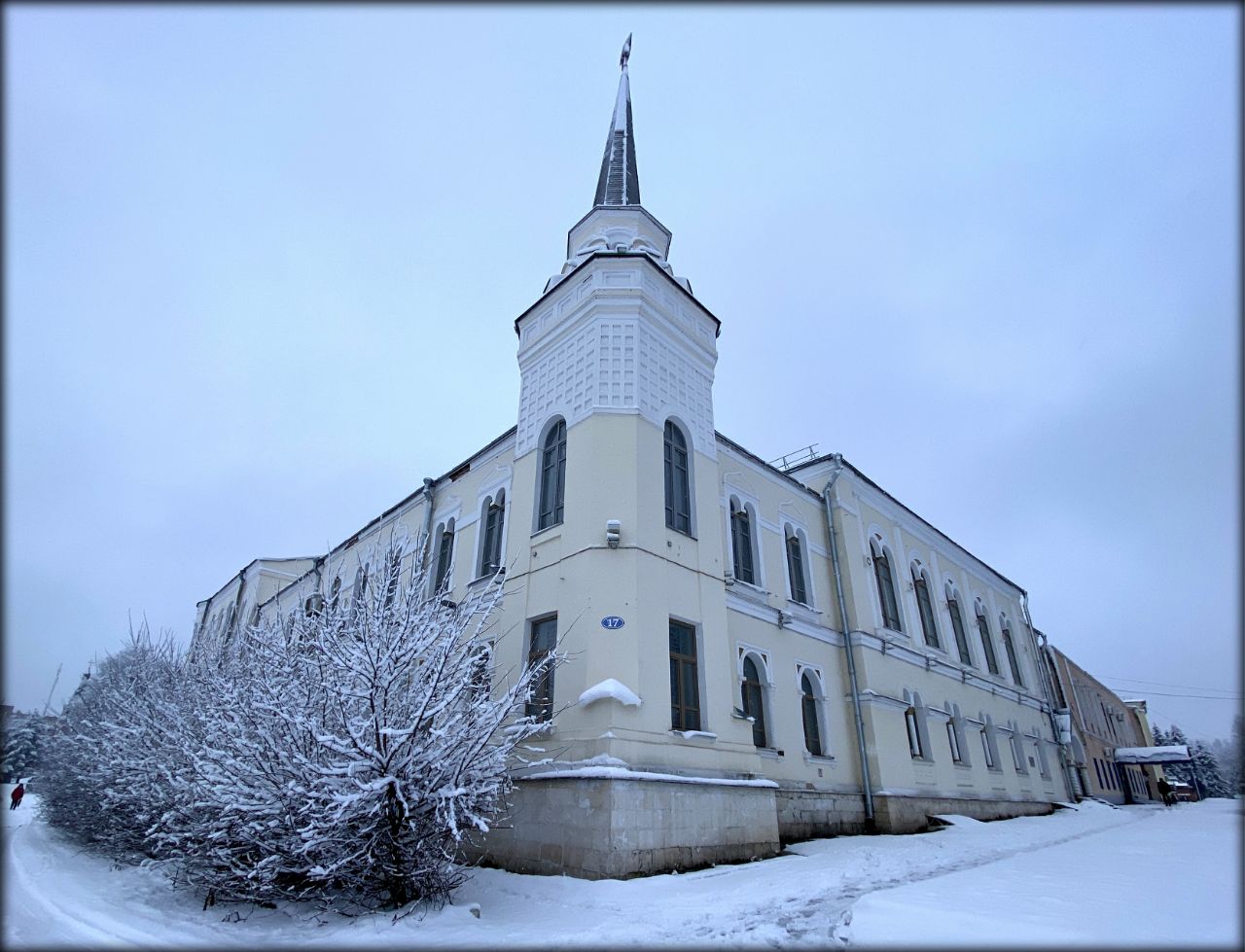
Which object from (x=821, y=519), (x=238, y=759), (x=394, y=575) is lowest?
(x=238, y=759)

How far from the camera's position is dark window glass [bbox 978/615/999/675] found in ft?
77.0

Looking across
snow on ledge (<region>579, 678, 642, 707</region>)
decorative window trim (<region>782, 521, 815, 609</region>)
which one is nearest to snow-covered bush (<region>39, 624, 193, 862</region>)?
snow on ledge (<region>579, 678, 642, 707</region>)

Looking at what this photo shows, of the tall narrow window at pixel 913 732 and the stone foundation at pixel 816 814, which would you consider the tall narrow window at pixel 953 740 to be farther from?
the stone foundation at pixel 816 814

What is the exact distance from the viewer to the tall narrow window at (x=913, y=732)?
17.1 m

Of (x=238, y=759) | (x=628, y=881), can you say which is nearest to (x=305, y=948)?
(x=238, y=759)

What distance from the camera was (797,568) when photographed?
16250 millimetres

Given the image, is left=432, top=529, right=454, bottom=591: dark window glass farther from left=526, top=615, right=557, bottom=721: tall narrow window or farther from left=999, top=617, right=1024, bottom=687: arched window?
left=999, top=617, right=1024, bottom=687: arched window

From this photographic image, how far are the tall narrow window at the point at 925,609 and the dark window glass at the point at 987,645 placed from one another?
4169 millimetres

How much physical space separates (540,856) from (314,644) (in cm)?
410

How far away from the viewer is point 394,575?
30.2 feet

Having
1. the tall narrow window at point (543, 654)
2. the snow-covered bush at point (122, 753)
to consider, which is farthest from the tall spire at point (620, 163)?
the snow-covered bush at point (122, 753)

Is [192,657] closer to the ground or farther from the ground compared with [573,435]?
closer to the ground

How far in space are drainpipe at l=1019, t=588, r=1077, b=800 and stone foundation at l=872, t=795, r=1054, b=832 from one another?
8011 millimetres

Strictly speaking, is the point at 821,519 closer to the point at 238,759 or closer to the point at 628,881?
the point at 628,881
